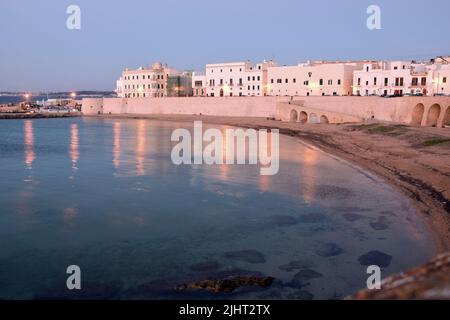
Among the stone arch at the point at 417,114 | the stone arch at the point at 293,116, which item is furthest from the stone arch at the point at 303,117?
the stone arch at the point at 417,114

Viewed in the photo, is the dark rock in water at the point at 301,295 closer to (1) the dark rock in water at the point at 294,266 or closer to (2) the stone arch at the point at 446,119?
(1) the dark rock in water at the point at 294,266

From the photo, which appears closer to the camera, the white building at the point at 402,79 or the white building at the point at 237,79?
Answer: the white building at the point at 402,79

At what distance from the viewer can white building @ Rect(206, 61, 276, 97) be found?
7481 cm

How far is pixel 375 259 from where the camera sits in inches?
422

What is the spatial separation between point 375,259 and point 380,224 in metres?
3.24

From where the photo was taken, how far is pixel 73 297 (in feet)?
28.9

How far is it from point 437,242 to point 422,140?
763 inches

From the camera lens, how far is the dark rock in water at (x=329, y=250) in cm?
1112

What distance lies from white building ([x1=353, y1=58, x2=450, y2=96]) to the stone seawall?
6.99 meters

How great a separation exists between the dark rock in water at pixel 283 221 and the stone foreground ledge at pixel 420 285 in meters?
10.4

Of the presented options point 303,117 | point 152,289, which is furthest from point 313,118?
point 152,289

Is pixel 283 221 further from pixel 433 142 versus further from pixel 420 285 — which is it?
pixel 433 142
